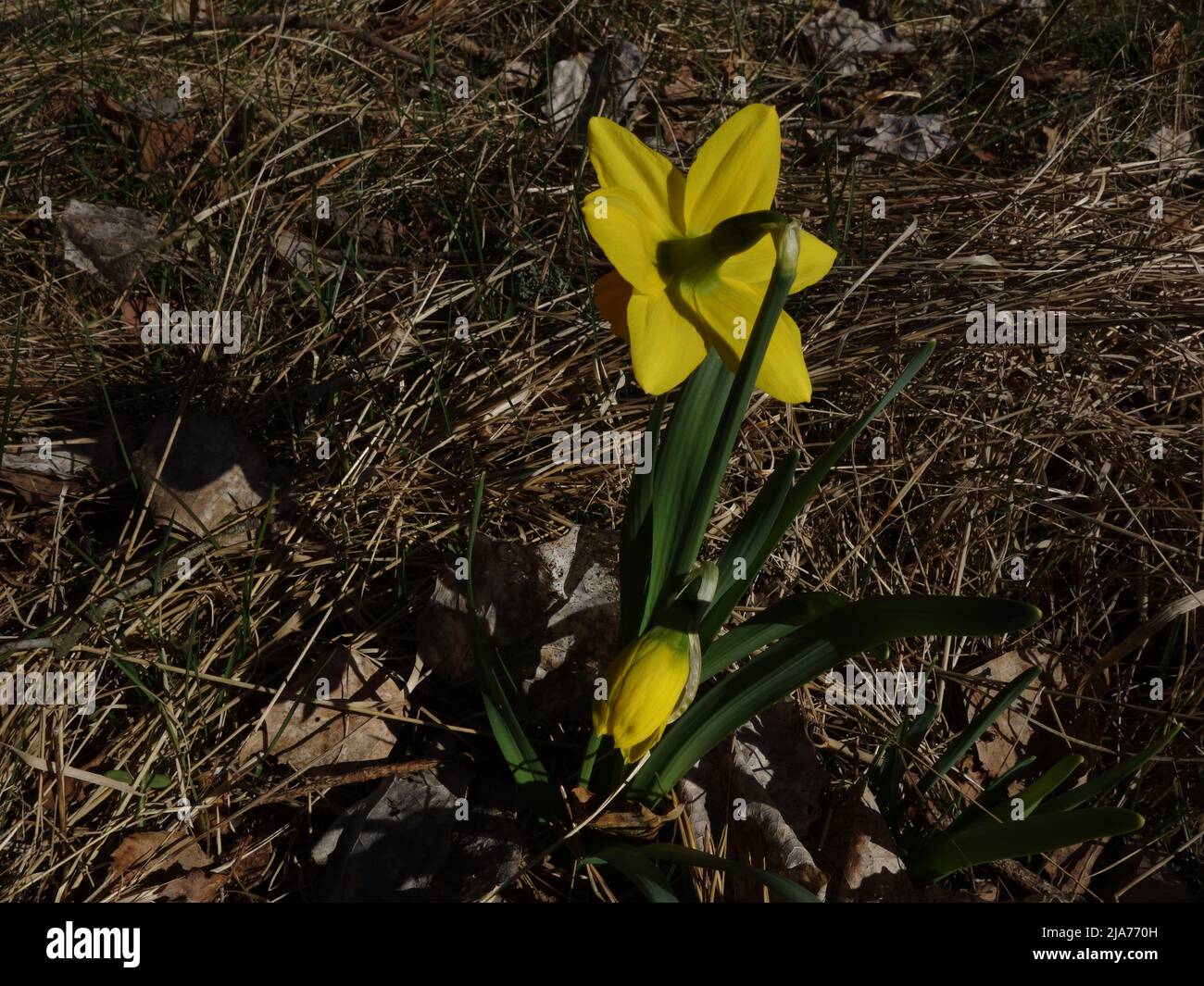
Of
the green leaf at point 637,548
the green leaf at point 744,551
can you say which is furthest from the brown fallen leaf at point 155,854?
the green leaf at point 744,551

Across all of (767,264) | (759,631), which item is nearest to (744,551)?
(759,631)

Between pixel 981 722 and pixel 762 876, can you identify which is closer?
pixel 762 876

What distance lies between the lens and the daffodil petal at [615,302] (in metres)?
1.05

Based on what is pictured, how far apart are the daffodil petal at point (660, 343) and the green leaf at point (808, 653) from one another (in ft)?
1.21

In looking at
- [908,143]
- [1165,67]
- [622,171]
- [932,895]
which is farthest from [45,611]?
[1165,67]

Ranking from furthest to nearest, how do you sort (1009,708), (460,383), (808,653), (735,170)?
(460,383) < (1009,708) < (808,653) < (735,170)

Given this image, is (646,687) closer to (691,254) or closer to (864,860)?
(691,254)

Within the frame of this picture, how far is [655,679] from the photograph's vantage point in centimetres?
104

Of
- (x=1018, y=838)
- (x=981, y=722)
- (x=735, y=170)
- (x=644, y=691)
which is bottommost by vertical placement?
(x=1018, y=838)

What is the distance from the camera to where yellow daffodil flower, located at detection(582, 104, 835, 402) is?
3.29 feet

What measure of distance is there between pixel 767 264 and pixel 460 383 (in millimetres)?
965

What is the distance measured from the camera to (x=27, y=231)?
2.27 m

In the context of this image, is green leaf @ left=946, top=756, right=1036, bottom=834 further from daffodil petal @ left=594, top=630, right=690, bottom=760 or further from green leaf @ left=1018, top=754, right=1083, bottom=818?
daffodil petal @ left=594, top=630, right=690, bottom=760

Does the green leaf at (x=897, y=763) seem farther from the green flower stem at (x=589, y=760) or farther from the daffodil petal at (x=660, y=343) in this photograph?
the daffodil petal at (x=660, y=343)
